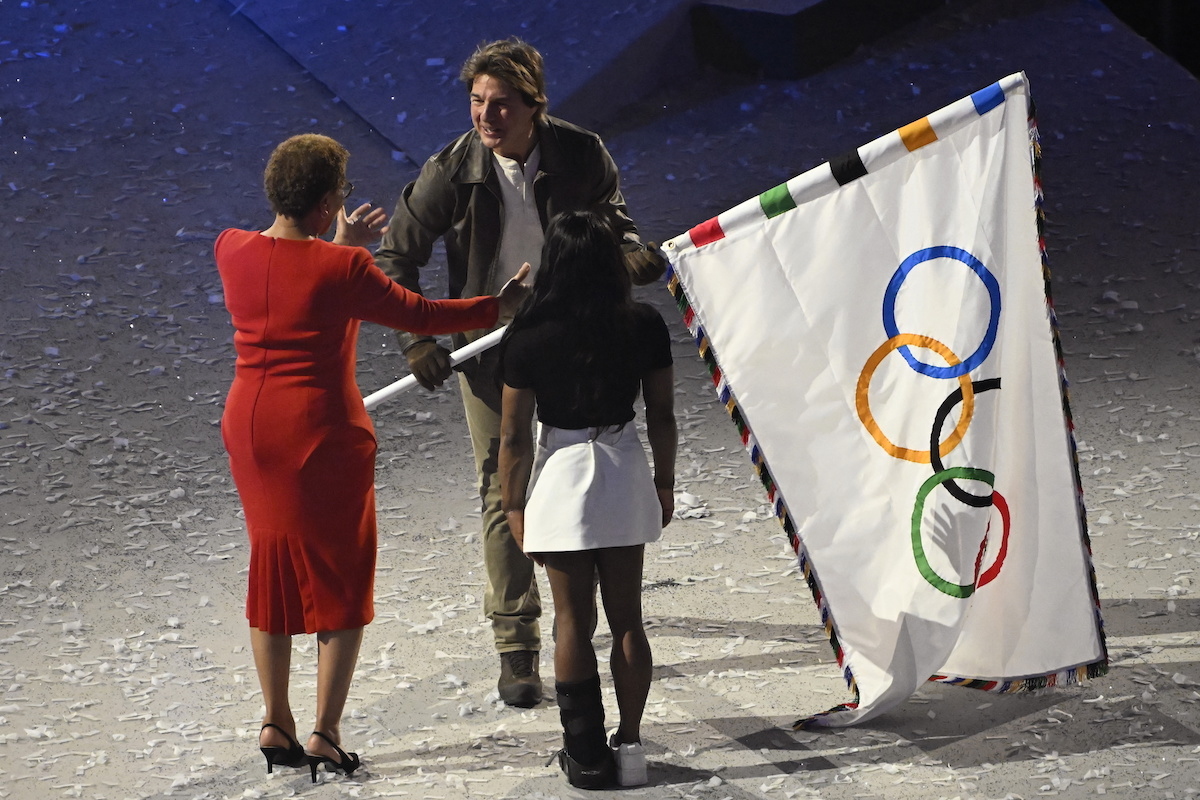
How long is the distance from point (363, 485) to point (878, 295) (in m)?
1.17

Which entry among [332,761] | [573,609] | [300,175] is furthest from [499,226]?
[332,761]

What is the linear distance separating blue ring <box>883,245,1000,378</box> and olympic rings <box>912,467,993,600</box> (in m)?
0.21

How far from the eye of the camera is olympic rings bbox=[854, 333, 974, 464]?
10.0 feet

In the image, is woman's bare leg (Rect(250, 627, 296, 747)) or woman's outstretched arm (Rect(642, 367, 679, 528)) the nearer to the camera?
woman's outstretched arm (Rect(642, 367, 679, 528))

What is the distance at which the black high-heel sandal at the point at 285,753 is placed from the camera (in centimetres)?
304

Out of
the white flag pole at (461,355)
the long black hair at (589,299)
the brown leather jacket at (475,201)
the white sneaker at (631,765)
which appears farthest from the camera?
the brown leather jacket at (475,201)

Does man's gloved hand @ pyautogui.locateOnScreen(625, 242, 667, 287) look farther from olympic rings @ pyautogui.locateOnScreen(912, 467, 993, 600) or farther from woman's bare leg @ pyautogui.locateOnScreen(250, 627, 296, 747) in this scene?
woman's bare leg @ pyautogui.locateOnScreen(250, 627, 296, 747)

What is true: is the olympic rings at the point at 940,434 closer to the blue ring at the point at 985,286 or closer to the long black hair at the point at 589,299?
the blue ring at the point at 985,286

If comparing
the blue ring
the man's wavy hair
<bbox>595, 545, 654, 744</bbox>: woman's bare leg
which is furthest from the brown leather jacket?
<bbox>595, 545, 654, 744</bbox>: woman's bare leg

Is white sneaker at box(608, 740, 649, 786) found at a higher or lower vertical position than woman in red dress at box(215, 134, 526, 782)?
lower

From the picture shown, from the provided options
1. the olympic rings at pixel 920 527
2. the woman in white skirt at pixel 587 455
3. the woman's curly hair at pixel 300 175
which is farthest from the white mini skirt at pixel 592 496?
the woman's curly hair at pixel 300 175

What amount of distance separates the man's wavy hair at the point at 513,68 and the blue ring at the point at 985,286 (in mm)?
940

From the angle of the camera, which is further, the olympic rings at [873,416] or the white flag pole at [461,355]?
the white flag pole at [461,355]

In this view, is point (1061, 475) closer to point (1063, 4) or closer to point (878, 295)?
point (878, 295)
